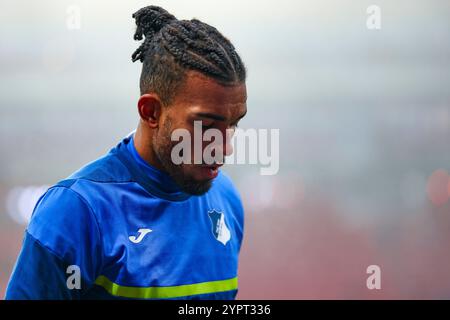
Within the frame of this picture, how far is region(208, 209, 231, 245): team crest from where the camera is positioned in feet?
4.42

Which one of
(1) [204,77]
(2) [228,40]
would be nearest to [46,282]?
(1) [204,77]

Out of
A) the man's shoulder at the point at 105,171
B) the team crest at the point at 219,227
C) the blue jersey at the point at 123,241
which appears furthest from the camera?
the team crest at the point at 219,227

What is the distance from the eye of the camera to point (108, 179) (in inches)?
47.4

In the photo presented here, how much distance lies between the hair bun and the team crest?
0.44 m

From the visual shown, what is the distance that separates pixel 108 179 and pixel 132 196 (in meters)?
0.06

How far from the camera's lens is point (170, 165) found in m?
1.24

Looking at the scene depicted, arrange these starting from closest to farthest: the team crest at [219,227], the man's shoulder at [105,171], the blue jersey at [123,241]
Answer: the blue jersey at [123,241], the man's shoulder at [105,171], the team crest at [219,227]

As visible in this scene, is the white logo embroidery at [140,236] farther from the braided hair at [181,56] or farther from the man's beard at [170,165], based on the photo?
the braided hair at [181,56]

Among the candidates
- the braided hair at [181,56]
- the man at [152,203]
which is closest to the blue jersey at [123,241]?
the man at [152,203]

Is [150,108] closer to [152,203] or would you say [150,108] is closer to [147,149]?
[147,149]

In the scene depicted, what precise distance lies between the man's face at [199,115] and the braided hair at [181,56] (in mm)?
18

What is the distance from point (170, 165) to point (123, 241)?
20 centimetres

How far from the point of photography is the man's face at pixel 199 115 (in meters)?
1.15
